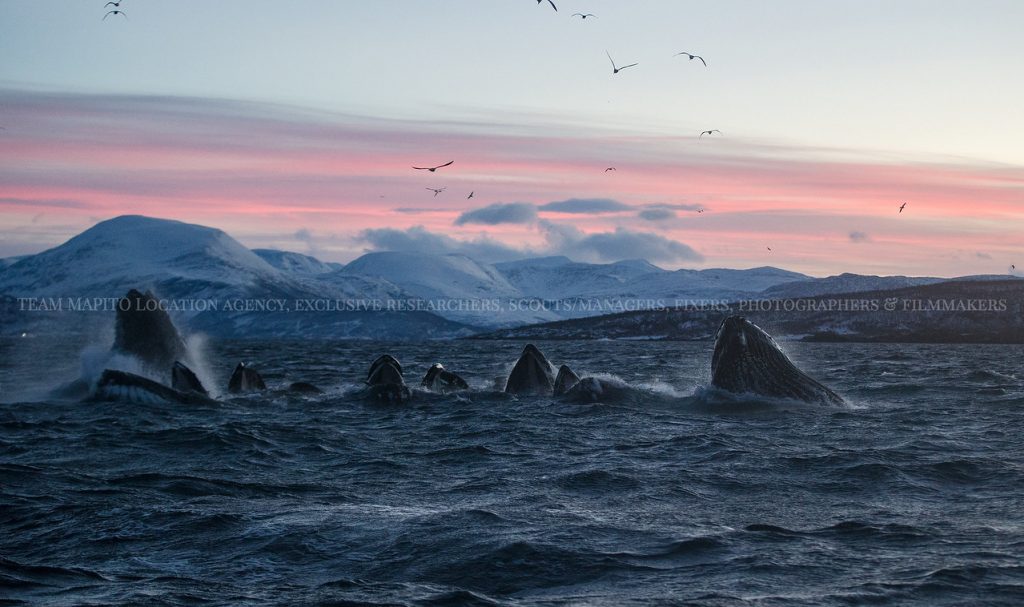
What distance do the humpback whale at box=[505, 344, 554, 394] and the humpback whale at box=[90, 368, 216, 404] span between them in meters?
8.05

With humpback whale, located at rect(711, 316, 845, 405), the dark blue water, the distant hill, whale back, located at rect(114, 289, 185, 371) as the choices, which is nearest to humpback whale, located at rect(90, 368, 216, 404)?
whale back, located at rect(114, 289, 185, 371)

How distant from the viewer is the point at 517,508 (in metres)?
12.8

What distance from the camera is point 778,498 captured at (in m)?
13.4

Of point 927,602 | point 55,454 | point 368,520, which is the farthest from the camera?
point 55,454

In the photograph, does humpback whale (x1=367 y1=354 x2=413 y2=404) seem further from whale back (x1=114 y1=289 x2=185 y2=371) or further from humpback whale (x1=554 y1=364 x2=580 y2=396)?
whale back (x1=114 y1=289 x2=185 y2=371)

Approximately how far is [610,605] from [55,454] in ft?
39.8

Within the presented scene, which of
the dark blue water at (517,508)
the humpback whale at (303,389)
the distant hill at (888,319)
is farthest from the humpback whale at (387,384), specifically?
the distant hill at (888,319)

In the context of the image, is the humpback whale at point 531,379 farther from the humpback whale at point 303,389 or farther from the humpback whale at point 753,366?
the humpback whale at point 753,366

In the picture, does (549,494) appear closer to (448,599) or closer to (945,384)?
(448,599)

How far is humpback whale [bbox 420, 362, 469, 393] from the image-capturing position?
30.6 m

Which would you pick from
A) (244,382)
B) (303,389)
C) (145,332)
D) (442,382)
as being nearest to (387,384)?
(442,382)

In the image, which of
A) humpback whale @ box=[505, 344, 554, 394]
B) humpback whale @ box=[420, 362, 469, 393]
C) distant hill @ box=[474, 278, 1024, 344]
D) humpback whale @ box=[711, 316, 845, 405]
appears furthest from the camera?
distant hill @ box=[474, 278, 1024, 344]

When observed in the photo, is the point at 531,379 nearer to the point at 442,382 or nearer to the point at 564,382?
the point at 564,382

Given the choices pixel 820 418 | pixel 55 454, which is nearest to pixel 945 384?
pixel 820 418
